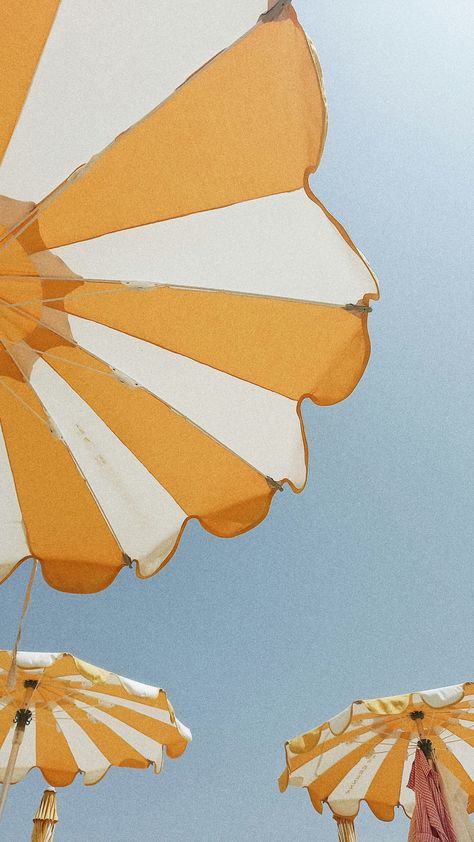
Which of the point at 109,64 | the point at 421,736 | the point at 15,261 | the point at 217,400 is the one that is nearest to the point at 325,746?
the point at 421,736

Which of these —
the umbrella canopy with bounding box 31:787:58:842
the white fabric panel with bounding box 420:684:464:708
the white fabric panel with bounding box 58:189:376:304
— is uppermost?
the white fabric panel with bounding box 58:189:376:304

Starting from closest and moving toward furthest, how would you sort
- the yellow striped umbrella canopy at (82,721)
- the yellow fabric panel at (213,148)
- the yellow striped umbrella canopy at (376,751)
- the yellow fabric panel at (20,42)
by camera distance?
the yellow fabric panel at (20,42)
the yellow fabric panel at (213,148)
the yellow striped umbrella canopy at (82,721)
the yellow striped umbrella canopy at (376,751)

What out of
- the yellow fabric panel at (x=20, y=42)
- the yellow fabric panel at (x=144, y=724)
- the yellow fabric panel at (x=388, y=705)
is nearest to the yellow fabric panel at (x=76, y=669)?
the yellow fabric panel at (x=144, y=724)

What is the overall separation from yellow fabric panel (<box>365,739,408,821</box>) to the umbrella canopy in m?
3.31

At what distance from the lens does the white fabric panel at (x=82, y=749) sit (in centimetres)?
564

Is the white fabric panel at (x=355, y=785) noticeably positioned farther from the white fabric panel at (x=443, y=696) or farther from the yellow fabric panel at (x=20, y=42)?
the yellow fabric panel at (x=20, y=42)

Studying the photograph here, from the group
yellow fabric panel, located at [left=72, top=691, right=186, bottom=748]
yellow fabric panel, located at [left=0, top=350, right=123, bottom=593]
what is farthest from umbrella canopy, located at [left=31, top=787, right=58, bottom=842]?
yellow fabric panel, located at [left=0, top=350, right=123, bottom=593]

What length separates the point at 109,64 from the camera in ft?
6.16

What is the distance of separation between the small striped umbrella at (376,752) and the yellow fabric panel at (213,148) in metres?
4.46

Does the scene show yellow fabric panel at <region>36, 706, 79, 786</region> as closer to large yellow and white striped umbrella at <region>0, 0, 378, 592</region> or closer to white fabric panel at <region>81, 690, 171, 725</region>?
white fabric panel at <region>81, 690, 171, 725</region>

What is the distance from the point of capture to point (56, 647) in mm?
9141

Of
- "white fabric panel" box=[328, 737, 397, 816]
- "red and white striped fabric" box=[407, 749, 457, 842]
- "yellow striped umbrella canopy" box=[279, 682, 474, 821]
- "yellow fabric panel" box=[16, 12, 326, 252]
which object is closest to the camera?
"yellow fabric panel" box=[16, 12, 326, 252]

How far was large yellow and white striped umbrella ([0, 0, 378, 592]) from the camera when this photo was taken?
196cm

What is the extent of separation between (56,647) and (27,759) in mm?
3380
